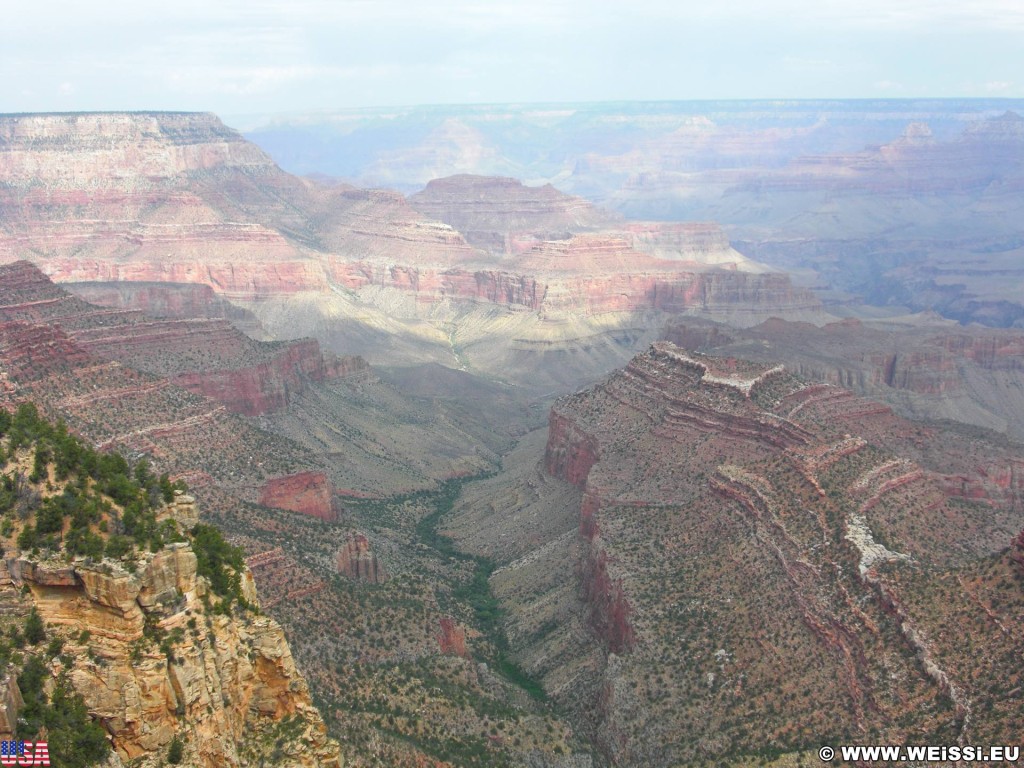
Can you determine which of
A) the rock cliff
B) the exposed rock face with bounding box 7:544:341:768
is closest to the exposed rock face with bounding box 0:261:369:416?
the rock cliff

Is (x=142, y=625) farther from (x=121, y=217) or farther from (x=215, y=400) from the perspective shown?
(x=121, y=217)

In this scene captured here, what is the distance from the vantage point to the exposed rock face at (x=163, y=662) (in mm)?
23938

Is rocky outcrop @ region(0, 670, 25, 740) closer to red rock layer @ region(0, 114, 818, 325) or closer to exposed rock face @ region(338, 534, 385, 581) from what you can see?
exposed rock face @ region(338, 534, 385, 581)

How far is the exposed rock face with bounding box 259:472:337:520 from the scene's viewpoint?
67688 mm

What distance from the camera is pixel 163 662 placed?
24484mm

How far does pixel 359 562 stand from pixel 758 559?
826 inches

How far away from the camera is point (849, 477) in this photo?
59469mm

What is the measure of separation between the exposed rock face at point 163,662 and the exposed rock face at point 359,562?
3278cm

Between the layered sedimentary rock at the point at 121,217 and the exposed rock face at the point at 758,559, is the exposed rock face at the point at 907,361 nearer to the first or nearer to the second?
the exposed rock face at the point at 758,559

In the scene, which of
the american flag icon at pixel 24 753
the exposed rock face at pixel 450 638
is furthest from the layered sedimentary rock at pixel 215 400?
the american flag icon at pixel 24 753

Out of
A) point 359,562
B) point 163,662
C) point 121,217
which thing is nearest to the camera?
point 163,662

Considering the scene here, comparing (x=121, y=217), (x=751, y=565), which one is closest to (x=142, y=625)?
(x=751, y=565)

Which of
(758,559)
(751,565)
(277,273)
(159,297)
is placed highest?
(758,559)

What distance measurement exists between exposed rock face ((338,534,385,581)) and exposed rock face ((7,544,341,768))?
32.8 metres
